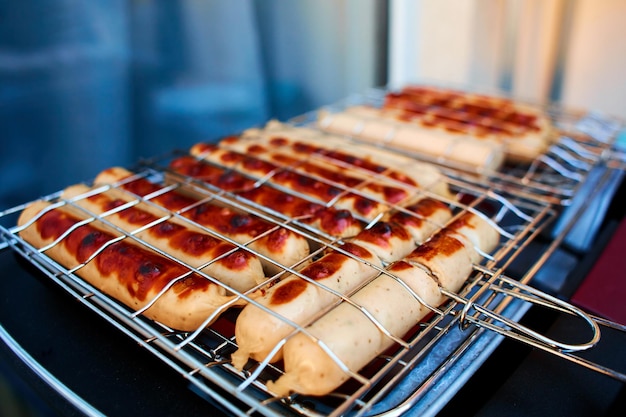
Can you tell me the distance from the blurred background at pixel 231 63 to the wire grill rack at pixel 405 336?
66 centimetres

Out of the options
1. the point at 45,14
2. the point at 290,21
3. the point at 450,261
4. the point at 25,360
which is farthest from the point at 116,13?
the point at 450,261

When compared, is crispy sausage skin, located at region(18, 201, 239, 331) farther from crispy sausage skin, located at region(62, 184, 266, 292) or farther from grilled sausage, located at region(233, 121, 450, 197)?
grilled sausage, located at region(233, 121, 450, 197)

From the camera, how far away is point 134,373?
1.30 meters

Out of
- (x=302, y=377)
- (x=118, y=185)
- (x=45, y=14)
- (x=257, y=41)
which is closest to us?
(x=302, y=377)

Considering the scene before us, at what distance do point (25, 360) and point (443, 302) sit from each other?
3.72 ft

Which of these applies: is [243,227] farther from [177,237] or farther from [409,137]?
[409,137]

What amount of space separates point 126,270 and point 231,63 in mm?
2180

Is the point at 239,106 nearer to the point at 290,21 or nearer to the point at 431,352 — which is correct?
the point at 290,21

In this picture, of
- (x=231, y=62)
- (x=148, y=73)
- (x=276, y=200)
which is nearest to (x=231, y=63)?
(x=231, y=62)

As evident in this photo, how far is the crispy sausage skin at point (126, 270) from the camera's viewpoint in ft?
4.30

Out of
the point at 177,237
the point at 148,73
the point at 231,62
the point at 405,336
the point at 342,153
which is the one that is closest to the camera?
the point at 405,336

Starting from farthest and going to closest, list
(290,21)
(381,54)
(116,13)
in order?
(381,54) → (290,21) → (116,13)

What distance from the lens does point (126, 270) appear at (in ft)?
4.68

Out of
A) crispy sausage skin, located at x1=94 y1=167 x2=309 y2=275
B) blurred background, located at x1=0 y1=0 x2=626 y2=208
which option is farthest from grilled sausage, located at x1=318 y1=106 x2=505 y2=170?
crispy sausage skin, located at x1=94 y1=167 x2=309 y2=275
